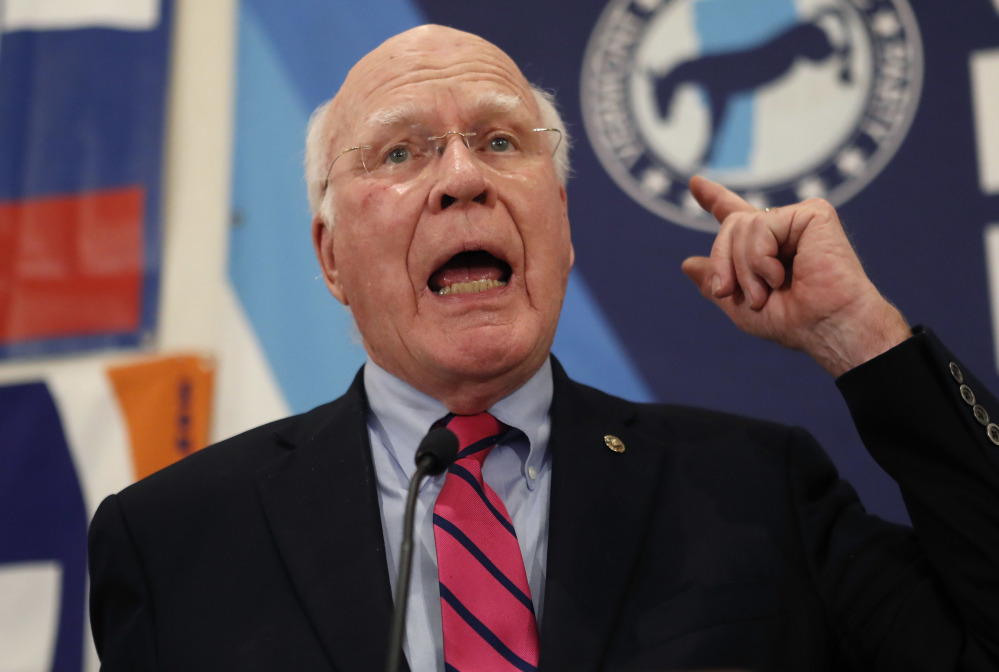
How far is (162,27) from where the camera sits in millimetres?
2357

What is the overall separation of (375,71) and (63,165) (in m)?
1.22

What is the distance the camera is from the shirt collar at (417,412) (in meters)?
1.33

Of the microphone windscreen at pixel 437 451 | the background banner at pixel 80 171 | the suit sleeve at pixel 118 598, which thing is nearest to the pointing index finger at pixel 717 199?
the microphone windscreen at pixel 437 451

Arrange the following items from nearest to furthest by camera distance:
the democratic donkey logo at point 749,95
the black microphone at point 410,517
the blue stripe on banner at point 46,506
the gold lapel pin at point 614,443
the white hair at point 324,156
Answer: the black microphone at point 410,517, the gold lapel pin at point 614,443, the white hair at point 324,156, the democratic donkey logo at point 749,95, the blue stripe on banner at point 46,506

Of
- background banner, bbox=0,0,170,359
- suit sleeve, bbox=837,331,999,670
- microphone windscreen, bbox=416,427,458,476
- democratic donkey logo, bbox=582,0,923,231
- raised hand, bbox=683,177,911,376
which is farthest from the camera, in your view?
background banner, bbox=0,0,170,359

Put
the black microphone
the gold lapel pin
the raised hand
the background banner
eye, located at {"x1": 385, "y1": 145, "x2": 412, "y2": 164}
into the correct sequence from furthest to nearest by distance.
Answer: the background banner < eye, located at {"x1": 385, "y1": 145, "x2": 412, "y2": 164} < the gold lapel pin < the raised hand < the black microphone

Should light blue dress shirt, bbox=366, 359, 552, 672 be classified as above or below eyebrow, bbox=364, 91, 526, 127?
below

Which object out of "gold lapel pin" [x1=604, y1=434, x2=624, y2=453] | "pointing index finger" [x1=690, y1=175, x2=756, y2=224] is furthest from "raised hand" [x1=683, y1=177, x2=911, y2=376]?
"gold lapel pin" [x1=604, y1=434, x2=624, y2=453]

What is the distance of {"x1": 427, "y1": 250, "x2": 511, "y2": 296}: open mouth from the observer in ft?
4.46

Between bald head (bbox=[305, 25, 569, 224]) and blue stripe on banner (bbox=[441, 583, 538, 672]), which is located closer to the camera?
blue stripe on banner (bbox=[441, 583, 538, 672])

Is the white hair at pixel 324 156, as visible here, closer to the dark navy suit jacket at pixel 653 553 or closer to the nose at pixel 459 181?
the nose at pixel 459 181

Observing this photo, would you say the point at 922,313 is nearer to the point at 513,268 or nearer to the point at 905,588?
the point at 905,588

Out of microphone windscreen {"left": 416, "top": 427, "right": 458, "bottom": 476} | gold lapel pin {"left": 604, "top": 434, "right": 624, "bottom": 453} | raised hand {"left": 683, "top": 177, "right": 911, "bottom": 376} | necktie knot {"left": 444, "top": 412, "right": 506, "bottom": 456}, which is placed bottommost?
gold lapel pin {"left": 604, "top": 434, "right": 624, "bottom": 453}

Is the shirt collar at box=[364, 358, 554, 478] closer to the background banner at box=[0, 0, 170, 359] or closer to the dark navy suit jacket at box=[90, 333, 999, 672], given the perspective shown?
the dark navy suit jacket at box=[90, 333, 999, 672]
